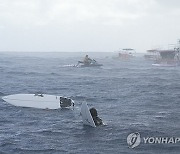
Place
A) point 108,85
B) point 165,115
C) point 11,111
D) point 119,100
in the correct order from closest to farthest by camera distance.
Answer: point 165,115, point 11,111, point 119,100, point 108,85

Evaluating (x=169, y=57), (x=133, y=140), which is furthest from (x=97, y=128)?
(x=169, y=57)

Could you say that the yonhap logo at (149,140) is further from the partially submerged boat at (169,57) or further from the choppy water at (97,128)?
the partially submerged boat at (169,57)

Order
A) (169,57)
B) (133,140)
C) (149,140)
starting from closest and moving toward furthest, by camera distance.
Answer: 1. (149,140)
2. (133,140)
3. (169,57)

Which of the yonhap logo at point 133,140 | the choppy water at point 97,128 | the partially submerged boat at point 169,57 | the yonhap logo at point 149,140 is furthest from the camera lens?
the partially submerged boat at point 169,57

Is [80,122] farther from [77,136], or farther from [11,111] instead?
[11,111]

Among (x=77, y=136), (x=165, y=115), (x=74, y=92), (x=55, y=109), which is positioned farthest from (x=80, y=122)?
(x=74, y=92)

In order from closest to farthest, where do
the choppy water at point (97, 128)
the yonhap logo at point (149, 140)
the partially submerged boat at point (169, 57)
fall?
1. the choppy water at point (97, 128)
2. the yonhap logo at point (149, 140)
3. the partially submerged boat at point (169, 57)

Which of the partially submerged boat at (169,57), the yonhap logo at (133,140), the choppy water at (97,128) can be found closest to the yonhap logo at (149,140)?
the yonhap logo at (133,140)

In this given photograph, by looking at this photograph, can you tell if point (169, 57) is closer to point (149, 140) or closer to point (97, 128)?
point (97, 128)
